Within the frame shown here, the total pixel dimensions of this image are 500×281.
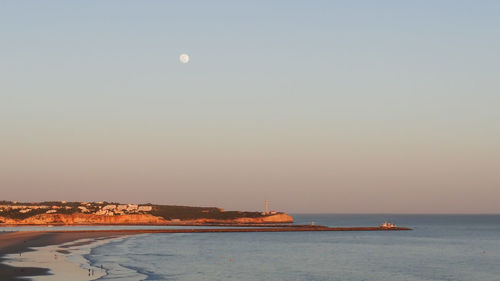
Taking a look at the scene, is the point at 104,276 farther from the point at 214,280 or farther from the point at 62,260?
the point at 62,260

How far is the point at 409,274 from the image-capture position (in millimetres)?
72188

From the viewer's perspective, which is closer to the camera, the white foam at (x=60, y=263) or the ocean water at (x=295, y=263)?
the white foam at (x=60, y=263)

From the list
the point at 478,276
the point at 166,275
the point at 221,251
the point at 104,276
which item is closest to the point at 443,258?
the point at 478,276

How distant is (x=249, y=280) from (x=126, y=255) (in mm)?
30478

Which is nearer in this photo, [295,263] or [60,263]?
[60,263]

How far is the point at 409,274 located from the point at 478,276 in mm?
8191

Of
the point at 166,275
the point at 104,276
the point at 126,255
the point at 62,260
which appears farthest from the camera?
the point at 126,255

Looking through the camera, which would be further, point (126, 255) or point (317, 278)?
point (126, 255)

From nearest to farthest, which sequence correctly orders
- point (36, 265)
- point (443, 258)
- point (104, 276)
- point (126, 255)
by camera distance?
point (104, 276), point (36, 265), point (126, 255), point (443, 258)

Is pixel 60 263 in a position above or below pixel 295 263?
above

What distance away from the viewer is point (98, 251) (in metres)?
94.6

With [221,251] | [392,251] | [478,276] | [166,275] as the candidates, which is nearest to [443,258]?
[392,251]

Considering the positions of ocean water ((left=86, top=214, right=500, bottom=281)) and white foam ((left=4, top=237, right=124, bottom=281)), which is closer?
Result: white foam ((left=4, top=237, right=124, bottom=281))

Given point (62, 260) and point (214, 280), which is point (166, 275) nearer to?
point (214, 280)
